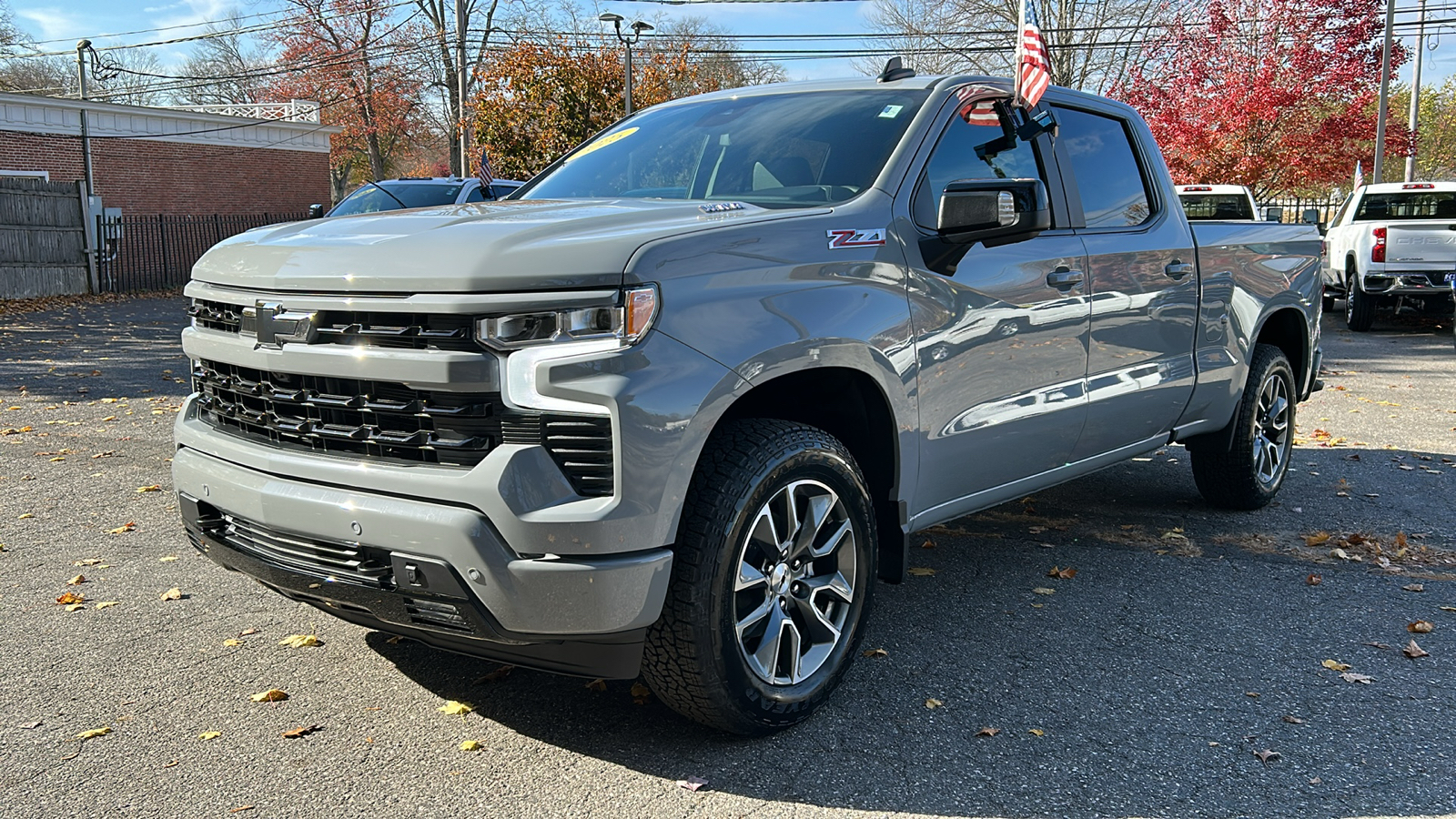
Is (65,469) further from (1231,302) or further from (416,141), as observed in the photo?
(416,141)

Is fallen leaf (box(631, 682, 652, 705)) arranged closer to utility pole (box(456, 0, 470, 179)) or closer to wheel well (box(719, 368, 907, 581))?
wheel well (box(719, 368, 907, 581))

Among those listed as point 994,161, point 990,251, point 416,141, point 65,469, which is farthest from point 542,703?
point 416,141

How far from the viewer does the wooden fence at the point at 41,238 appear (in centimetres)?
2158

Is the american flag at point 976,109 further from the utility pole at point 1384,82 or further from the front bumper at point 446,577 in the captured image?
the utility pole at point 1384,82

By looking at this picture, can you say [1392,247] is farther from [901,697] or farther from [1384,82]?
[901,697]

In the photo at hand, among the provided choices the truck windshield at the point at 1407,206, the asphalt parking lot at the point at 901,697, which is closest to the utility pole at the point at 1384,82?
the truck windshield at the point at 1407,206

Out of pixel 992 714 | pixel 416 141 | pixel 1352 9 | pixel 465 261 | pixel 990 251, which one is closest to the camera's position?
pixel 465 261

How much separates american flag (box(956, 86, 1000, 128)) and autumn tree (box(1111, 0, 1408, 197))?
841 inches

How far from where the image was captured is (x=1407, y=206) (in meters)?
16.9

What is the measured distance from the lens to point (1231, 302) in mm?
5590

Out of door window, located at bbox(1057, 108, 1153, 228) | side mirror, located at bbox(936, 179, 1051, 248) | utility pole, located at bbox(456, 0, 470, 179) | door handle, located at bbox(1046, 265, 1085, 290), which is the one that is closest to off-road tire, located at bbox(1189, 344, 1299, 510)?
door window, located at bbox(1057, 108, 1153, 228)

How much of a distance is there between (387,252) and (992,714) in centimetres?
222

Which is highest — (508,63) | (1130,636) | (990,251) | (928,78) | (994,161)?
(508,63)

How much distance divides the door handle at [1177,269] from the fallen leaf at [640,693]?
2.84 metres
